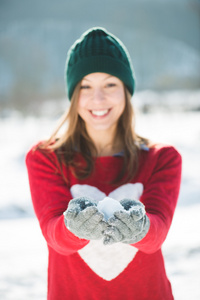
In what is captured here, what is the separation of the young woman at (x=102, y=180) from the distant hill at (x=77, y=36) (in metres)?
15.1

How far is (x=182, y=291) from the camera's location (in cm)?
190

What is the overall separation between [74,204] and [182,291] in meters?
1.55

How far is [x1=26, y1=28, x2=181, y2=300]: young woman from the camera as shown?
88cm

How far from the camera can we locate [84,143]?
1196mm

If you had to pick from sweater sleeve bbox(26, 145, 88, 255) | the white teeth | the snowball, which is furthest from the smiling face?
the snowball

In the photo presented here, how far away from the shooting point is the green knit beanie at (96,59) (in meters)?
1.10

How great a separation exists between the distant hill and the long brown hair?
15.1 m

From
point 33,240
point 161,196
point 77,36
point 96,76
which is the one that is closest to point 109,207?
point 161,196

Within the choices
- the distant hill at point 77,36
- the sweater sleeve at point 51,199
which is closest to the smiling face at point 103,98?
the sweater sleeve at point 51,199

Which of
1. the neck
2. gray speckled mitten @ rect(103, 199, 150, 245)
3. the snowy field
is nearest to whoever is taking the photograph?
gray speckled mitten @ rect(103, 199, 150, 245)

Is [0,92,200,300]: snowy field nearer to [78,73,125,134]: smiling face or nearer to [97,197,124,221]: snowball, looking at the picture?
[78,73,125,134]: smiling face

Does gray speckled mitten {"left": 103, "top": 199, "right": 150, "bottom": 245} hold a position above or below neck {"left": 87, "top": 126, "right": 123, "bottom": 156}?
below

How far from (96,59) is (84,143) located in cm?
32

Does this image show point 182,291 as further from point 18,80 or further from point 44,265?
point 18,80
